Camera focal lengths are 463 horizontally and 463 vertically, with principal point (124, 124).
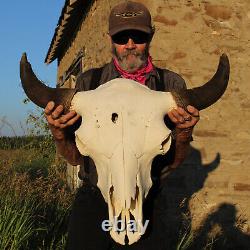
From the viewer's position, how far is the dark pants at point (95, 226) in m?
2.68

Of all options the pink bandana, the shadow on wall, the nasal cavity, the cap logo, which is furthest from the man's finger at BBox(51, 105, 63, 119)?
the shadow on wall

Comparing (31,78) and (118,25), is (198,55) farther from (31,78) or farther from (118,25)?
(31,78)

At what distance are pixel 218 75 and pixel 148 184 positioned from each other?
645 millimetres

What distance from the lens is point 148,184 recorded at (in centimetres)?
220

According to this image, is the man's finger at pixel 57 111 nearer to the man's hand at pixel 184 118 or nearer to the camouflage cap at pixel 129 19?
the man's hand at pixel 184 118

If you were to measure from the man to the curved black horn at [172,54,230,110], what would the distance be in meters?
0.04

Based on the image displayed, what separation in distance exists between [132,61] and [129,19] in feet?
0.86

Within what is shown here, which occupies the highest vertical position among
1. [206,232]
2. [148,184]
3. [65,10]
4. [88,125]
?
[65,10]

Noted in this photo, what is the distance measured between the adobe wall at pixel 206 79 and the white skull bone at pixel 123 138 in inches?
128

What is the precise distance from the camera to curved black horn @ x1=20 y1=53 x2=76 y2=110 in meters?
2.29

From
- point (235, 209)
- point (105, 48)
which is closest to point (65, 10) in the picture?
point (105, 48)

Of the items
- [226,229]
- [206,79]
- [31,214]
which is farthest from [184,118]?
[226,229]

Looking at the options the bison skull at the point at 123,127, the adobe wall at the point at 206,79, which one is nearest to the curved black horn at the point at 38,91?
the bison skull at the point at 123,127

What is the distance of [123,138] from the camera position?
83.4 inches
